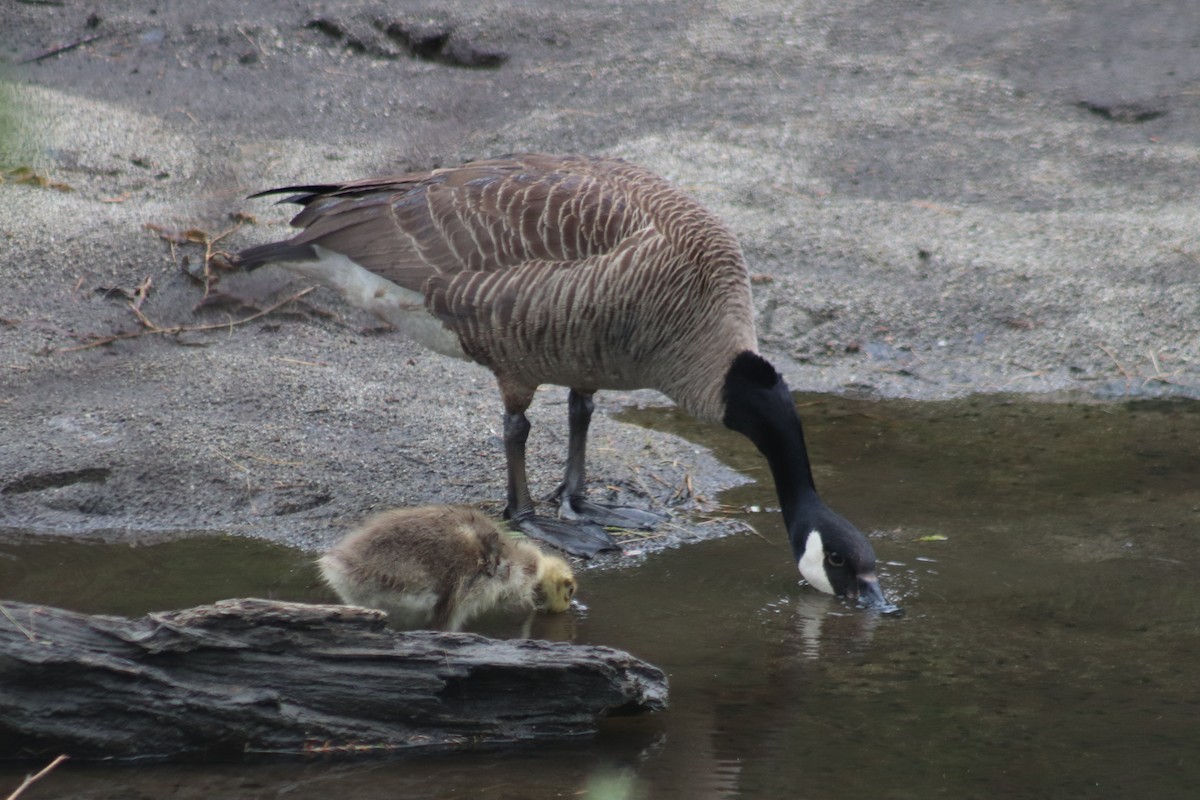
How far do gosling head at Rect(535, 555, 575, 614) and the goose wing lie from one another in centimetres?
140

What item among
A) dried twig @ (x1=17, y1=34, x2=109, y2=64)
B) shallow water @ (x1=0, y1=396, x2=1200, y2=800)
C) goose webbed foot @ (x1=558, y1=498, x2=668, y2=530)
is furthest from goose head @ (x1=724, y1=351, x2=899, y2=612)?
dried twig @ (x1=17, y1=34, x2=109, y2=64)

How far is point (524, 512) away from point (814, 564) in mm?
1410

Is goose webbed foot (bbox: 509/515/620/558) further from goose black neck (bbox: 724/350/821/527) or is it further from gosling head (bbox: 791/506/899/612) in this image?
gosling head (bbox: 791/506/899/612)

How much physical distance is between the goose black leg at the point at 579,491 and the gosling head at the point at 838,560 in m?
0.92

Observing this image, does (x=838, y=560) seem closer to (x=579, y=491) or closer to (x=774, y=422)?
(x=774, y=422)

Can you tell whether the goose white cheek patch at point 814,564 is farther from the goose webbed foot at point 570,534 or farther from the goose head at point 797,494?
the goose webbed foot at point 570,534

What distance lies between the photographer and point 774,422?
584 centimetres

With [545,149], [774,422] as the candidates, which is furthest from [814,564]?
[545,149]

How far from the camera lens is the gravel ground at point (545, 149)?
6.74 meters

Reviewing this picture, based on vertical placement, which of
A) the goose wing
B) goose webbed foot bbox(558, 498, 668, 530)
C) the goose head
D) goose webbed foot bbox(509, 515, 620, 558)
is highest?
the goose wing

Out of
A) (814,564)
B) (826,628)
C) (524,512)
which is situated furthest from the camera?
(524,512)

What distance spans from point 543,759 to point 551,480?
2.90 metres

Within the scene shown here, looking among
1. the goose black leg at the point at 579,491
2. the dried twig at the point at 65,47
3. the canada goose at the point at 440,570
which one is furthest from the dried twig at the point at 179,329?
the dried twig at the point at 65,47

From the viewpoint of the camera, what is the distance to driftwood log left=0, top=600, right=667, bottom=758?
3.75m
